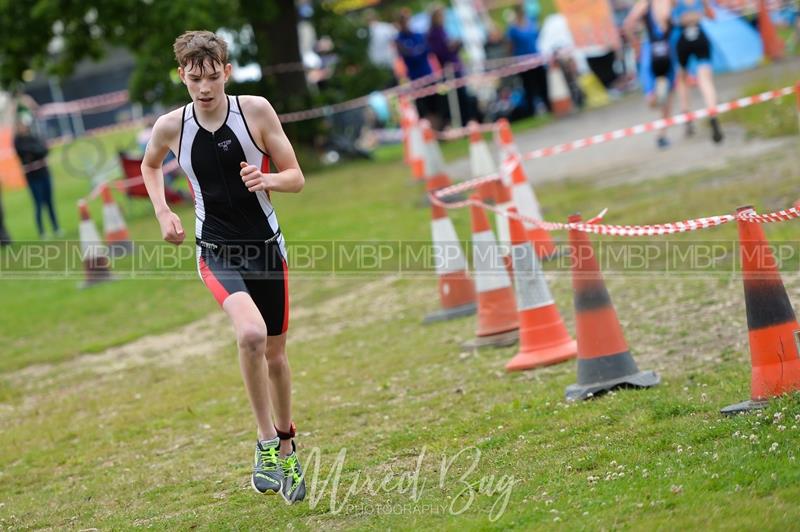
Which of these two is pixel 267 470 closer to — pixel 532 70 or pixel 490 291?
pixel 490 291

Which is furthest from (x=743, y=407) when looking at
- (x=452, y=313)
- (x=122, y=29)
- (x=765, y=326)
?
(x=122, y=29)

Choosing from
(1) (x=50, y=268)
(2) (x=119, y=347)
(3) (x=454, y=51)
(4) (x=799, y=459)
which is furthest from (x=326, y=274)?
(3) (x=454, y=51)

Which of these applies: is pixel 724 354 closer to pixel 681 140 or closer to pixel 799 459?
pixel 799 459

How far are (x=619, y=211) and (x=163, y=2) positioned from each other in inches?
460

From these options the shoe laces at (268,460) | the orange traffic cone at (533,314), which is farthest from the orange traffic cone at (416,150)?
the shoe laces at (268,460)

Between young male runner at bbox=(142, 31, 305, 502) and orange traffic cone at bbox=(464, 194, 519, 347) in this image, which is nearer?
young male runner at bbox=(142, 31, 305, 502)

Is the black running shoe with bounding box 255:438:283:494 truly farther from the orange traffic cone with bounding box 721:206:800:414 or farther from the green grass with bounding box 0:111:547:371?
the green grass with bounding box 0:111:547:371

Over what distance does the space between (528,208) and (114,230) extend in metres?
7.60

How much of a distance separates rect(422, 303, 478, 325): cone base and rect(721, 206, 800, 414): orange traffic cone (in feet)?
14.5

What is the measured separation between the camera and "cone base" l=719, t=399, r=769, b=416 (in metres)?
6.04

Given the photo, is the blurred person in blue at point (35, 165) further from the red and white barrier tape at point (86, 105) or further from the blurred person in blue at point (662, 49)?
the red and white barrier tape at point (86, 105)

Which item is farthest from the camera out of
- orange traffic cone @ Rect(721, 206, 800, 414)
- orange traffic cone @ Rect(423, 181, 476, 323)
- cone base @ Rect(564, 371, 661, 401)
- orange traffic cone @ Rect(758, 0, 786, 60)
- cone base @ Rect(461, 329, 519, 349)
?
orange traffic cone @ Rect(758, 0, 786, 60)

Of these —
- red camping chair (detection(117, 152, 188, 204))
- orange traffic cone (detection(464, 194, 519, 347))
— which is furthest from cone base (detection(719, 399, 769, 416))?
red camping chair (detection(117, 152, 188, 204))

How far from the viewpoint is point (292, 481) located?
602 cm
